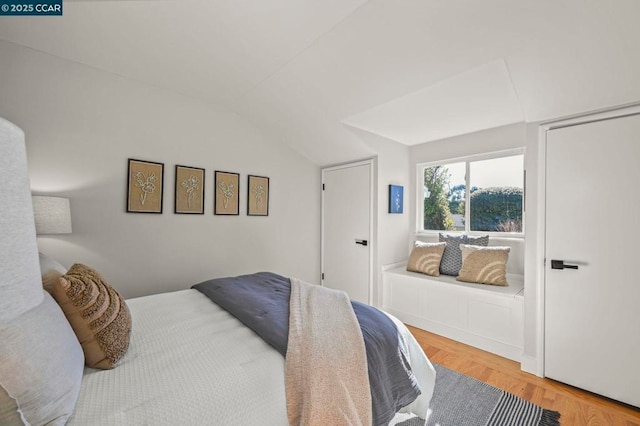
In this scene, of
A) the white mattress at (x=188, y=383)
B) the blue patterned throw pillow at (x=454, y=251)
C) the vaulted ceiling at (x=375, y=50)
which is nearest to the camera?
the white mattress at (x=188, y=383)

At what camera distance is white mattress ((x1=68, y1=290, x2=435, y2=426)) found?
868mm

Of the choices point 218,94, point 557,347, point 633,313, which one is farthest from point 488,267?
point 218,94

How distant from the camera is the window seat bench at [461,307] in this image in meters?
2.51

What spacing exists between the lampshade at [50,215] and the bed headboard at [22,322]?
1446 millimetres

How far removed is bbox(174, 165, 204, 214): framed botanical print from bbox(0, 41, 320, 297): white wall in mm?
64

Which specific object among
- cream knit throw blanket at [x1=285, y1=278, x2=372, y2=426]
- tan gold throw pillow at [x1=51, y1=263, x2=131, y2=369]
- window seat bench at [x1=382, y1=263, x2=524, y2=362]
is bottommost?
window seat bench at [x1=382, y1=263, x2=524, y2=362]

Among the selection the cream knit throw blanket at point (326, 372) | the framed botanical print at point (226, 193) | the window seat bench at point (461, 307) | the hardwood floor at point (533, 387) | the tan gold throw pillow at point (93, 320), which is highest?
the framed botanical print at point (226, 193)

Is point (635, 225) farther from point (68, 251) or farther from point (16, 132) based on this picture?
point (68, 251)

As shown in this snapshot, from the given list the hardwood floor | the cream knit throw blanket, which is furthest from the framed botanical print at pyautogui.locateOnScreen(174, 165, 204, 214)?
the hardwood floor

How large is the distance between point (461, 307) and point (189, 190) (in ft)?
9.84

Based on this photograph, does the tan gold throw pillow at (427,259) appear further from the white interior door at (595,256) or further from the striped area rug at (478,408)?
the striped area rug at (478,408)

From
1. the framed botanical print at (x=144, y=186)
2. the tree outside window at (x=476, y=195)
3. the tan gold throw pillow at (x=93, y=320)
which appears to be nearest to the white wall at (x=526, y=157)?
the tree outside window at (x=476, y=195)

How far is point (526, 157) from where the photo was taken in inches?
90.9

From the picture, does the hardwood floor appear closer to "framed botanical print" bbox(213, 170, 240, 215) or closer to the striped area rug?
the striped area rug
